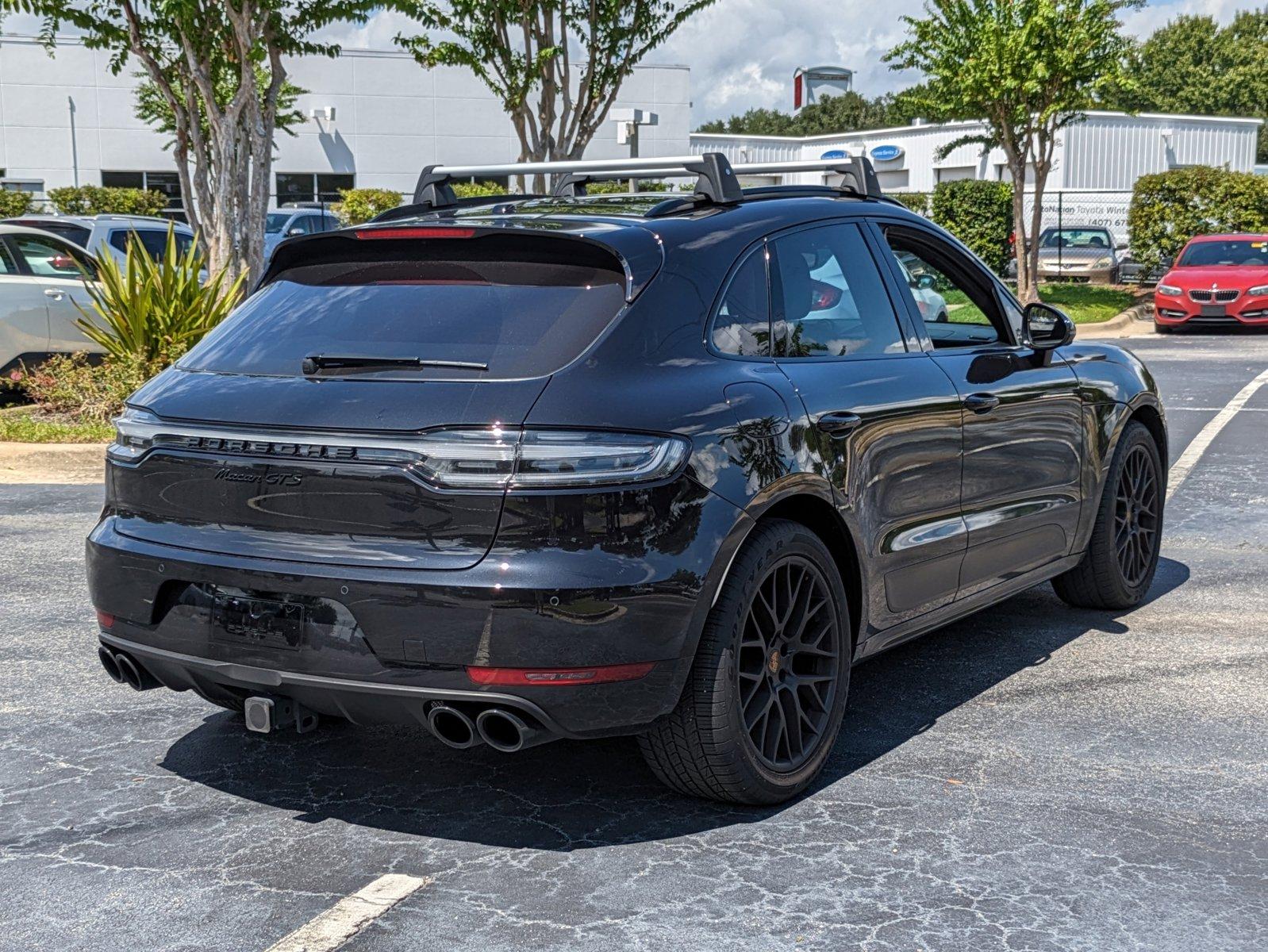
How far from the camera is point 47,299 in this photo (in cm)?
1414

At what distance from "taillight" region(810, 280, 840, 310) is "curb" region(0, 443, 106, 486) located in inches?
284

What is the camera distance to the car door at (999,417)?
17.9ft

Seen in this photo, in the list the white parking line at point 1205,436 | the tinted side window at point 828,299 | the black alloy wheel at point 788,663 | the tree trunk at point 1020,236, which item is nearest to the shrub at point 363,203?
the tree trunk at point 1020,236

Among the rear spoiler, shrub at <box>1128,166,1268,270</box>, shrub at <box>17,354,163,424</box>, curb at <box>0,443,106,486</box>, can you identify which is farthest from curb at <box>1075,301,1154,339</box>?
the rear spoiler

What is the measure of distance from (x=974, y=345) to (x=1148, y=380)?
1.49m

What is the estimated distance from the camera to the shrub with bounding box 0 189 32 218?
31.4 meters

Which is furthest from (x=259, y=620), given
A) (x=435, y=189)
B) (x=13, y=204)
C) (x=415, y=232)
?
(x=13, y=204)

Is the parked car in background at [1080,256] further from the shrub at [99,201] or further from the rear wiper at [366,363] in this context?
the rear wiper at [366,363]

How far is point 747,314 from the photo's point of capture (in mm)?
4547

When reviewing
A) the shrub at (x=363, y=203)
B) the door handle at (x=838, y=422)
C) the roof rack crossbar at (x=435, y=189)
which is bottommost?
the door handle at (x=838, y=422)

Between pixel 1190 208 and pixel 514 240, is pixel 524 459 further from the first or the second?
pixel 1190 208

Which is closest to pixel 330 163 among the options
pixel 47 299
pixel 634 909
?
pixel 47 299

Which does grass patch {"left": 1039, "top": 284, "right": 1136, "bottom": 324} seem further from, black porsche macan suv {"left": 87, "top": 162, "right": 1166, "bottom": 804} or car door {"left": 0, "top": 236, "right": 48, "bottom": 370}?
black porsche macan suv {"left": 87, "top": 162, "right": 1166, "bottom": 804}

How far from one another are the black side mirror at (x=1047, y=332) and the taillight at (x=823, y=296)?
1306mm
